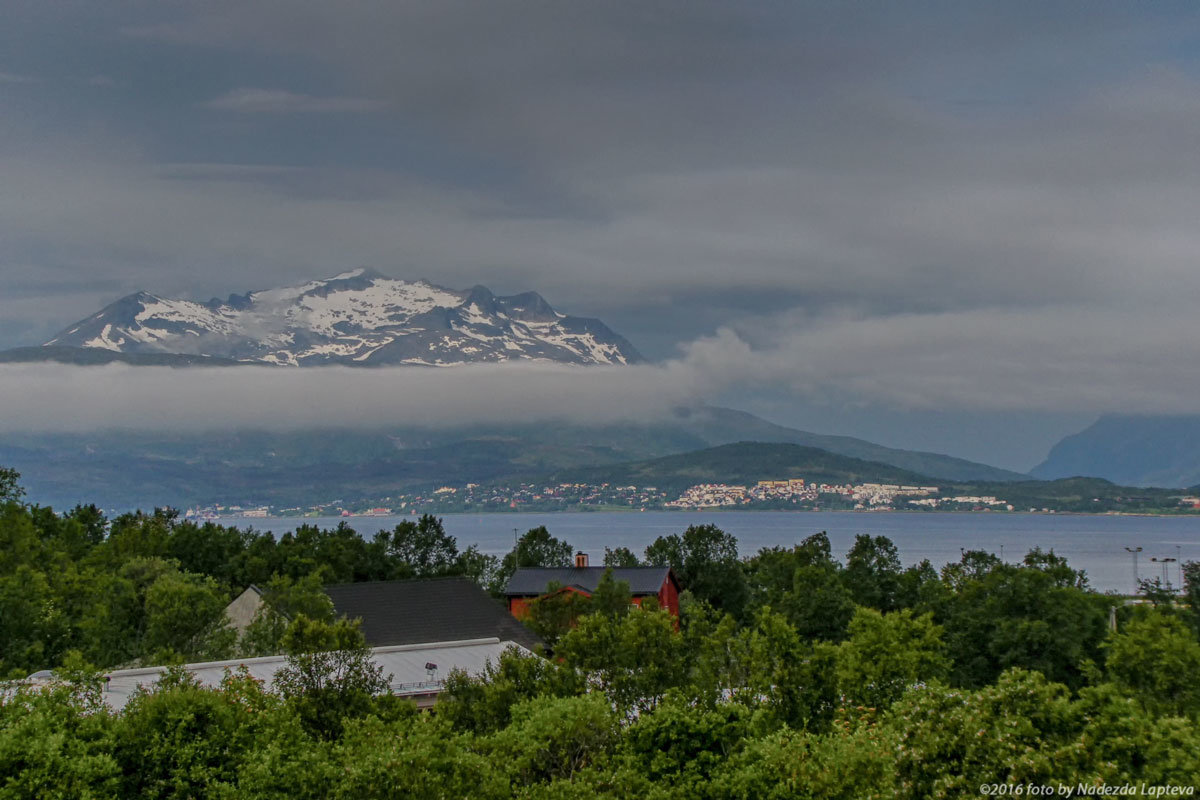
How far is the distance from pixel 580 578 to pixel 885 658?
5488 centimetres

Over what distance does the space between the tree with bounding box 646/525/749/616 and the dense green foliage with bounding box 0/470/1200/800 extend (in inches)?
1521

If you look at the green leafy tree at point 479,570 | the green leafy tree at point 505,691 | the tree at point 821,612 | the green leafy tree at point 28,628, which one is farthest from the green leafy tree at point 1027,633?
the green leafy tree at point 479,570

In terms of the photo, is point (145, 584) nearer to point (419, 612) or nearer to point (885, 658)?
point (419, 612)

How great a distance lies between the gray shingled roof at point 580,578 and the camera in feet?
301

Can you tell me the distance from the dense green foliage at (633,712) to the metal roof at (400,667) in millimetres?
5326

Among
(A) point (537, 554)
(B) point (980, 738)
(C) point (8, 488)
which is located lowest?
(A) point (537, 554)

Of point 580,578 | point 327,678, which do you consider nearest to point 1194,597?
point 580,578

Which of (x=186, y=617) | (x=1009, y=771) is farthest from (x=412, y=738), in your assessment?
(x=186, y=617)

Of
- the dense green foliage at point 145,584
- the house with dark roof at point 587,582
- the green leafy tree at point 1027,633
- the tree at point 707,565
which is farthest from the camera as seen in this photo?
the tree at point 707,565

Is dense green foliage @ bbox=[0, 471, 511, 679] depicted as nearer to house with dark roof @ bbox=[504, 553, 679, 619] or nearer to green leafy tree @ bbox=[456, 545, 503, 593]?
green leafy tree @ bbox=[456, 545, 503, 593]

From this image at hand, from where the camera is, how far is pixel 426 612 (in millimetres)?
68438

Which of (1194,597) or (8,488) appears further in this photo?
(8,488)

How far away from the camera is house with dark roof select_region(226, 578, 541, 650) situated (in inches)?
2606

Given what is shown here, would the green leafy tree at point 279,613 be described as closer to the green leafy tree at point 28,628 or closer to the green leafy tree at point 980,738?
the green leafy tree at point 28,628
